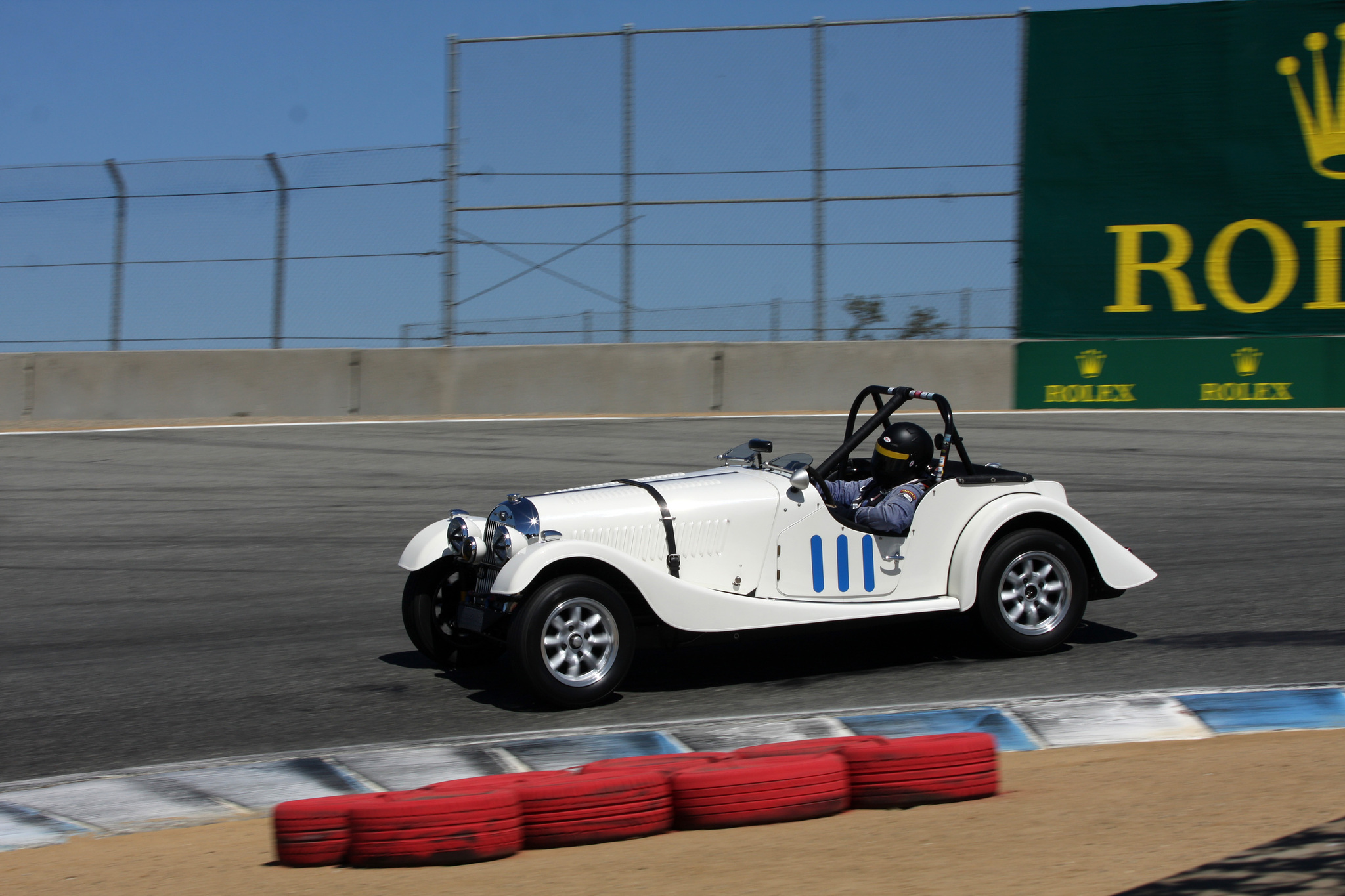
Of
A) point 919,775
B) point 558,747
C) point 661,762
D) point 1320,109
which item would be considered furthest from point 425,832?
point 1320,109

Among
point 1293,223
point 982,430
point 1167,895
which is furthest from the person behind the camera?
point 1293,223

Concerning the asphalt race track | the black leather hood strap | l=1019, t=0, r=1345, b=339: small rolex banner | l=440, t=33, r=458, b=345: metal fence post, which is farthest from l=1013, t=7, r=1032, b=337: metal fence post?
the black leather hood strap

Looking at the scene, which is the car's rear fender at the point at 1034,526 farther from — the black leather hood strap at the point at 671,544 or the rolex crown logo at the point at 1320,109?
the rolex crown logo at the point at 1320,109

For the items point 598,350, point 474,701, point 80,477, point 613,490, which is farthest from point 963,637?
point 598,350

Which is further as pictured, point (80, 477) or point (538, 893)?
point (80, 477)

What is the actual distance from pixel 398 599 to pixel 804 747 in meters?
3.81

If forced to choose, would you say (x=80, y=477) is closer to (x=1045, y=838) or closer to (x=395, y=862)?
(x=395, y=862)

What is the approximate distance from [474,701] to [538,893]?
2.27 meters

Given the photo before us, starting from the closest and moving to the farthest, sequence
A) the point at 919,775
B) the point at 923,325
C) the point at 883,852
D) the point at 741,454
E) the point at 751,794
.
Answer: the point at 883,852, the point at 751,794, the point at 919,775, the point at 741,454, the point at 923,325

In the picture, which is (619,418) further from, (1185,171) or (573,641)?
(573,641)

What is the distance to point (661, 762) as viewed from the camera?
15.5 feet

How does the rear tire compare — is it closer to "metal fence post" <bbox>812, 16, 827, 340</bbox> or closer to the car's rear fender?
the car's rear fender

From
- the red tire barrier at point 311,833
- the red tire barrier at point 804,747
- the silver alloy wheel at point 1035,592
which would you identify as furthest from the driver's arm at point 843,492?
the red tire barrier at point 311,833

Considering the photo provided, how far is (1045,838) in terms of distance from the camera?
3.99 m
